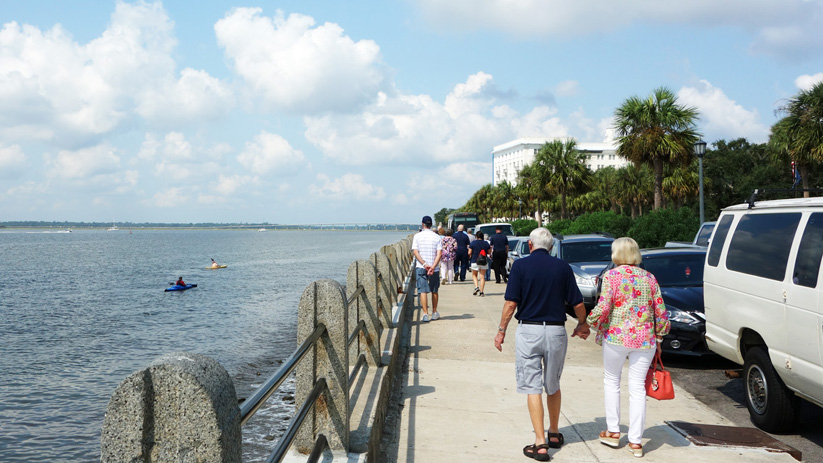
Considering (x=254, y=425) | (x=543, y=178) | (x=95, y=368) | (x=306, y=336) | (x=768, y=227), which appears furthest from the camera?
(x=543, y=178)

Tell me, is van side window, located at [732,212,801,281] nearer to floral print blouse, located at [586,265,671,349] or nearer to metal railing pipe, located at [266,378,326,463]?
floral print blouse, located at [586,265,671,349]

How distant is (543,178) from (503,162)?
148 m

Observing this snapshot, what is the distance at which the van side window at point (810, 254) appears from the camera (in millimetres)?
5531

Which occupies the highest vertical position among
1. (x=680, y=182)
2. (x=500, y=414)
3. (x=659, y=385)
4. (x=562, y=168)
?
(x=562, y=168)

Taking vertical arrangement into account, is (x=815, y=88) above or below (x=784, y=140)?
above

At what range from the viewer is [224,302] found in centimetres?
3353

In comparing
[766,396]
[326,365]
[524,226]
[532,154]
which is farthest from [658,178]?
[532,154]

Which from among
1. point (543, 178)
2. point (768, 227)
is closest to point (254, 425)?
point (768, 227)

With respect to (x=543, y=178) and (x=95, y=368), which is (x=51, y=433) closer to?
(x=95, y=368)

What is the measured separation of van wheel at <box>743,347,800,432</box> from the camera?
6.07 m

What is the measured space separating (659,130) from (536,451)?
102ft

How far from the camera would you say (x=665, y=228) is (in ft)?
89.9

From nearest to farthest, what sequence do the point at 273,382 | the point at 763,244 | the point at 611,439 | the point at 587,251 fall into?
the point at 273,382 < the point at 611,439 < the point at 763,244 < the point at 587,251

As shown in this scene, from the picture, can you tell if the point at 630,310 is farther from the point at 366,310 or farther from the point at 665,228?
the point at 665,228
